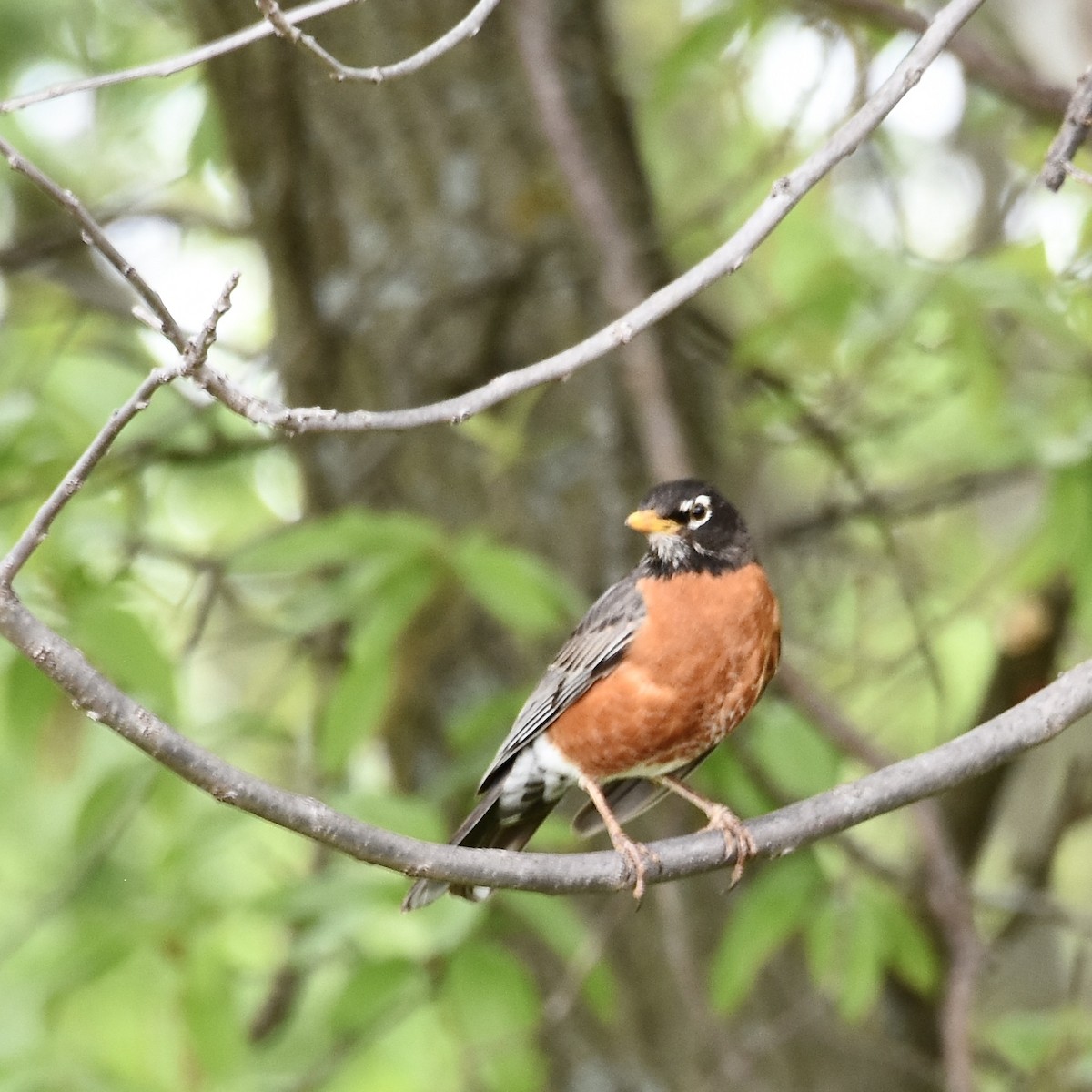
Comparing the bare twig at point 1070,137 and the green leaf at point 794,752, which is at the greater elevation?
the bare twig at point 1070,137

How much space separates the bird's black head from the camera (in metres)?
2.79

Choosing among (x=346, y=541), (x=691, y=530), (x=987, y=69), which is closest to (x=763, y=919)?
A: (x=691, y=530)

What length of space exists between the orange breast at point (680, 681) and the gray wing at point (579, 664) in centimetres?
2

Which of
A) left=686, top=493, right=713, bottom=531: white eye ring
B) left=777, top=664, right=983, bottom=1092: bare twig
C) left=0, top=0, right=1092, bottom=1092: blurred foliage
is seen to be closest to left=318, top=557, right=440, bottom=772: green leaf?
left=0, top=0, right=1092, bottom=1092: blurred foliage

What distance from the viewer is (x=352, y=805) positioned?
2.96 metres

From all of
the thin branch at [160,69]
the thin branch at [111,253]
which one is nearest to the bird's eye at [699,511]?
the thin branch at [160,69]

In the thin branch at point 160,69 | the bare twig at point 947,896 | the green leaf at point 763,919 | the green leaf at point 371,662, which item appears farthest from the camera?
Answer: the green leaf at point 763,919

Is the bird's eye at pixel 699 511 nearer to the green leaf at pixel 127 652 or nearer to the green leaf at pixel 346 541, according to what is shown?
the green leaf at pixel 346 541

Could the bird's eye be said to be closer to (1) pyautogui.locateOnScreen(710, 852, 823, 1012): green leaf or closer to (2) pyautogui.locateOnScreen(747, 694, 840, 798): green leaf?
(2) pyautogui.locateOnScreen(747, 694, 840, 798): green leaf

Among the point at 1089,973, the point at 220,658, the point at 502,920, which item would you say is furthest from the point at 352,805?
the point at 1089,973

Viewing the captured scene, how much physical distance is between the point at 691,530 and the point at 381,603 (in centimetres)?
65

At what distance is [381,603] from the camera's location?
304cm

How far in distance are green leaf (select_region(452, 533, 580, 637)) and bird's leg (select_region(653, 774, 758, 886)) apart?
40 centimetres

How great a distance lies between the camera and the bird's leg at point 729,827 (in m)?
2.11
